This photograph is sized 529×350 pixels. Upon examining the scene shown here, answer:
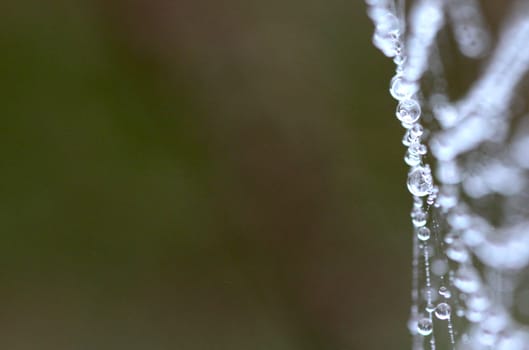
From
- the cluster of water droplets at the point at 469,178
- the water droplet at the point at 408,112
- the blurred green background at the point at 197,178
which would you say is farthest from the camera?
the blurred green background at the point at 197,178

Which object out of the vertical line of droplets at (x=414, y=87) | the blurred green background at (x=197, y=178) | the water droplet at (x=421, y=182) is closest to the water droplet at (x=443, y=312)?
the vertical line of droplets at (x=414, y=87)

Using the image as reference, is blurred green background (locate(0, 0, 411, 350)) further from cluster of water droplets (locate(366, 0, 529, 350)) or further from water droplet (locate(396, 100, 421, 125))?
water droplet (locate(396, 100, 421, 125))

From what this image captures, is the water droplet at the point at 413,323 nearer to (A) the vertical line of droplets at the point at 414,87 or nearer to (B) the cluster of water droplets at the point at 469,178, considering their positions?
(B) the cluster of water droplets at the point at 469,178

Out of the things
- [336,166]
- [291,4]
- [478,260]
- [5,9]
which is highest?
[5,9]

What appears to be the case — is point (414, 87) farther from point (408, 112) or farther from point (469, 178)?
point (469, 178)

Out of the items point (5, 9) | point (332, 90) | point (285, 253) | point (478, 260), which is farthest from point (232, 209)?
point (5, 9)

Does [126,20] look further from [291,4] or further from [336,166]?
[336,166]

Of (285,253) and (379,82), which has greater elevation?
(379,82)
